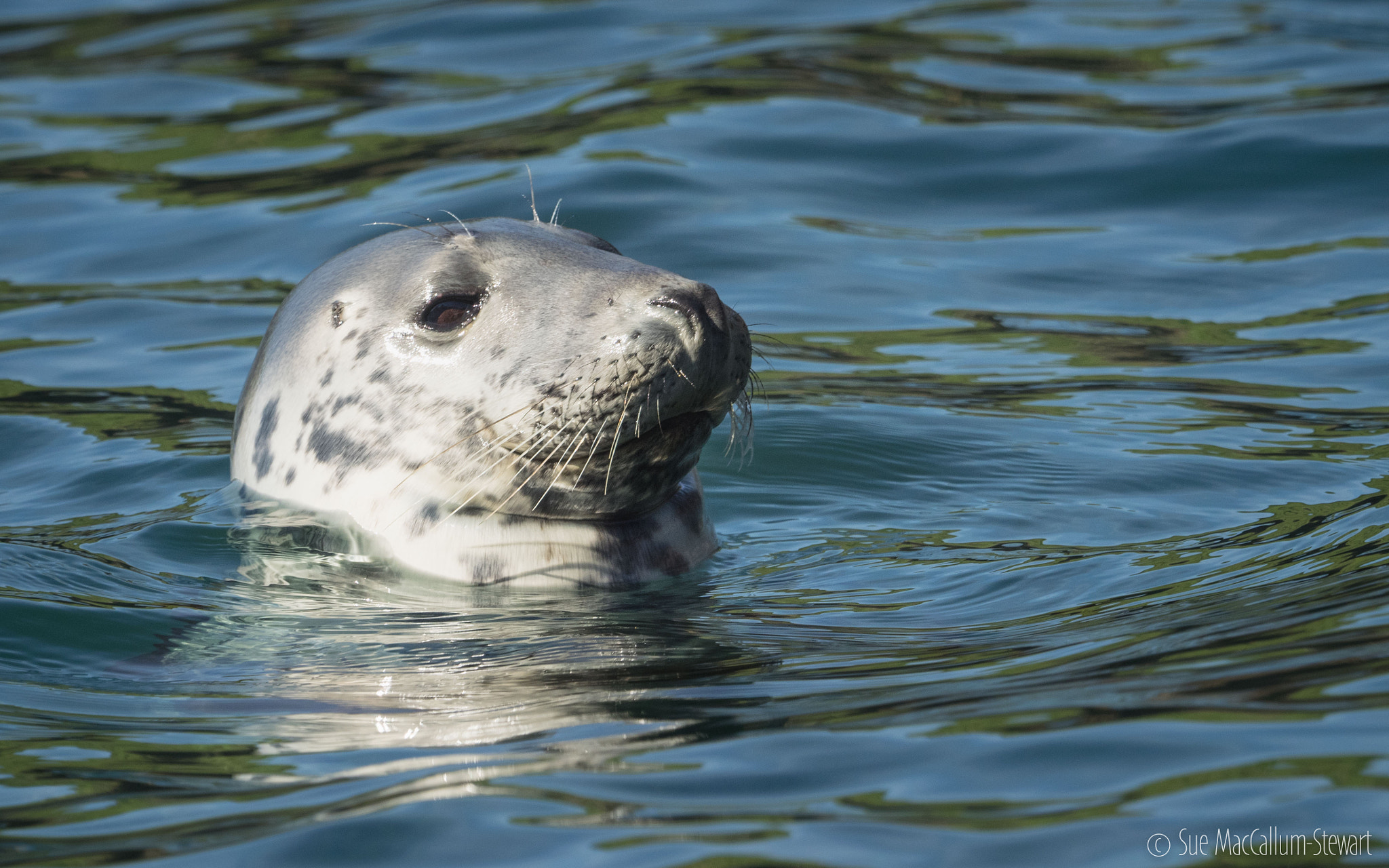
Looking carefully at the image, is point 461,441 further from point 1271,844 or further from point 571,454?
point 1271,844

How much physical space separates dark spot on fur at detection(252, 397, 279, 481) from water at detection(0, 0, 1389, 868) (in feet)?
0.86

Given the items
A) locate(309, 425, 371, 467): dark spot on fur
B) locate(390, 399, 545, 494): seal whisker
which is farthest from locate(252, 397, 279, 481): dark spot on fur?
locate(390, 399, 545, 494): seal whisker

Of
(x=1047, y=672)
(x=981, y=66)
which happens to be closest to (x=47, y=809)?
(x=1047, y=672)

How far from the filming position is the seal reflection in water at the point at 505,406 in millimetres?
4477

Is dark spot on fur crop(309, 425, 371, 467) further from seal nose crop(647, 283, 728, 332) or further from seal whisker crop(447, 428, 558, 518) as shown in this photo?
seal nose crop(647, 283, 728, 332)

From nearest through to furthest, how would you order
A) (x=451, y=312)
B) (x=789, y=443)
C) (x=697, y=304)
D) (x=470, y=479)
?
(x=697, y=304)
(x=470, y=479)
(x=451, y=312)
(x=789, y=443)

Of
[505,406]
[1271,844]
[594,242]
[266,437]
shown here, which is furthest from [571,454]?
[1271,844]

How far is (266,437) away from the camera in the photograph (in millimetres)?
5234

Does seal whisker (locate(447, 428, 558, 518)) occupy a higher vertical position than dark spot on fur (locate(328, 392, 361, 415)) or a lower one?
lower

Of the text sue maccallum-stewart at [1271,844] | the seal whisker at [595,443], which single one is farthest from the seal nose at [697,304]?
the text sue maccallum-stewart at [1271,844]

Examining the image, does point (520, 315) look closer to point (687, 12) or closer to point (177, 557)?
point (177, 557)

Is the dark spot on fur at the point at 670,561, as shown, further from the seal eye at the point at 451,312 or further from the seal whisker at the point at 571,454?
the seal eye at the point at 451,312

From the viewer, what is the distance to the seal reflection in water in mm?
4477

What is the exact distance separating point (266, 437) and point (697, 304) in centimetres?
151
